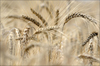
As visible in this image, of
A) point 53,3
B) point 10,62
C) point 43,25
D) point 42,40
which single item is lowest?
point 10,62

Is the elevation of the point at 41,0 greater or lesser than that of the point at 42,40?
greater

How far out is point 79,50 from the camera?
1205mm

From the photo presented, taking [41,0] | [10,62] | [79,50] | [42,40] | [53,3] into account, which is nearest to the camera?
[10,62]

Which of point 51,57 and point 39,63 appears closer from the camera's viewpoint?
point 39,63

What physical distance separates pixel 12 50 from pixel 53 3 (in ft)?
1.94

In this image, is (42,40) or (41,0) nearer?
(42,40)

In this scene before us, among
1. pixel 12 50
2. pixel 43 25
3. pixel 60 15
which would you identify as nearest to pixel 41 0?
pixel 60 15

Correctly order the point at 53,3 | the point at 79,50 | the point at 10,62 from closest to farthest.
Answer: the point at 10,62
the point at 79,50
the point at 53,3

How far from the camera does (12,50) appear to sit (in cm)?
104

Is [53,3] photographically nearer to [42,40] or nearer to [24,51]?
[42,40]

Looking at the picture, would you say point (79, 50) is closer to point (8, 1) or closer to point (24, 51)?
point (24, 51)

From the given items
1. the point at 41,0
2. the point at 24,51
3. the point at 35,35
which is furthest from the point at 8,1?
the point at 24,51

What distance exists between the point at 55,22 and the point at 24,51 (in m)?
0.36

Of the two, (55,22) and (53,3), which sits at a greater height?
(53,3)
